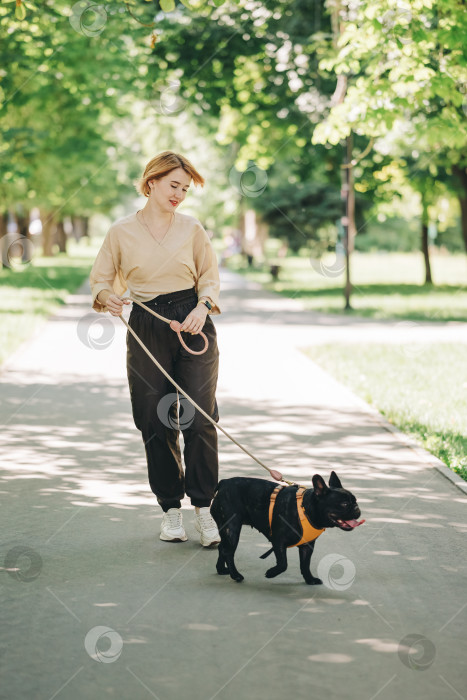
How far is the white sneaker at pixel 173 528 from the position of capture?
5539 millimetres

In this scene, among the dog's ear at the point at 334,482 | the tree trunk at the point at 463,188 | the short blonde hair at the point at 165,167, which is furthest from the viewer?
the tree trunk at the point at 463,188

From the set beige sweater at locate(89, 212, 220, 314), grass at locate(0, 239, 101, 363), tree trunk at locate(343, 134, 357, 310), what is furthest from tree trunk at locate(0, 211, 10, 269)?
beige sweater at locate(89, 212, 220, 314)

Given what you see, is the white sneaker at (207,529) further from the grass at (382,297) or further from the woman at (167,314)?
the grass at (382,297)

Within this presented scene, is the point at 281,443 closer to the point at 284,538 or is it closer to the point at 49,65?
the point at 284,538

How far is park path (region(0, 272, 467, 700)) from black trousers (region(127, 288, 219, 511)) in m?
0.46

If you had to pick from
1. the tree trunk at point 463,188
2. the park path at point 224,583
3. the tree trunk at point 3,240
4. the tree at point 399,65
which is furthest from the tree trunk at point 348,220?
the tree trunk at point 3,240

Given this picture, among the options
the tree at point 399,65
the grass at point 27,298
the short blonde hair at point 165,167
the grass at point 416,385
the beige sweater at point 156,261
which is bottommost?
the grass at point 416,385

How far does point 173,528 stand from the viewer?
555 cm

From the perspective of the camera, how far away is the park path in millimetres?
3746

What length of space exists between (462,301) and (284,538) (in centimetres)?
2287

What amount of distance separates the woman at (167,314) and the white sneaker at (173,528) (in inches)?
5.3

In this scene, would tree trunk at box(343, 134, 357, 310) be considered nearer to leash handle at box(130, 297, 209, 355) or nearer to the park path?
the park path

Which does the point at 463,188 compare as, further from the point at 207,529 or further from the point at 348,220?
the point at 207,529

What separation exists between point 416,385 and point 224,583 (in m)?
6.76
